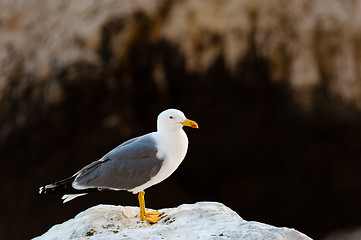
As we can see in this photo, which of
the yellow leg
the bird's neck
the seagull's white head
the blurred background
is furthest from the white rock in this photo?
the blurred background

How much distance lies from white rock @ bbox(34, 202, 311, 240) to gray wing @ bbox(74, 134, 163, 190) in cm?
15

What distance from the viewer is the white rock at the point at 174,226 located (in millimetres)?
2373

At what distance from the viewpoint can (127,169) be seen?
296 cm

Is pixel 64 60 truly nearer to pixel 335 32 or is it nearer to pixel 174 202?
pixel 174 202

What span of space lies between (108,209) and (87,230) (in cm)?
25

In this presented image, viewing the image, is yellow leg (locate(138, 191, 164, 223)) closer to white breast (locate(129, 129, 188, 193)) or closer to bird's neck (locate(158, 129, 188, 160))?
white breast (locate(129, 129, 188, 193))

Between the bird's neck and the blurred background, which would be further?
the blurred background

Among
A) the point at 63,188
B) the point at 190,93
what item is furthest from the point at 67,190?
the point at 190,93

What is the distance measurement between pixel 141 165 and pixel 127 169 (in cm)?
8

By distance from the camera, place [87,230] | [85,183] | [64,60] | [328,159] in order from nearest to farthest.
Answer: [87,230], [85,183], [64,60], [328,159]

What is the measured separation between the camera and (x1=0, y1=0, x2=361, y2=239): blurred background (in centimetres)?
537

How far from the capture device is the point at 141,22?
213 inches

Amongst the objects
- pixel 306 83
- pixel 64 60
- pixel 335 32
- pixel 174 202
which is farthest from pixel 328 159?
pixel 64 60

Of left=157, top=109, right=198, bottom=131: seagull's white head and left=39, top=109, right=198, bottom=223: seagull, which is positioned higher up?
left=157, top=109, right=198, bottom=131: seagull's white head
